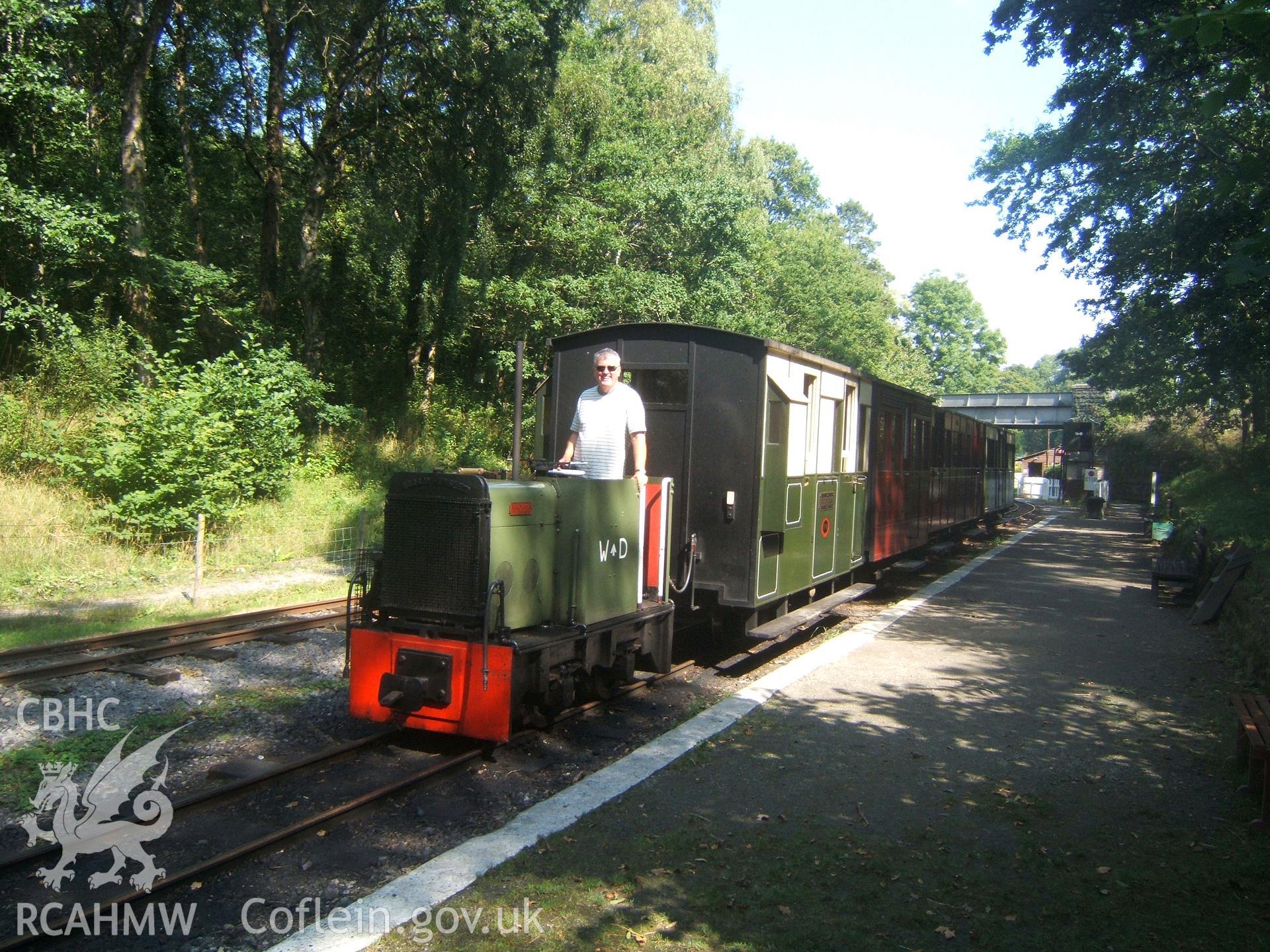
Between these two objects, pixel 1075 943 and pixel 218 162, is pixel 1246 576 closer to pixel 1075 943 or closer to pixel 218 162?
pixel 1075 943

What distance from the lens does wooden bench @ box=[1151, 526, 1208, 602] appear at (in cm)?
1278

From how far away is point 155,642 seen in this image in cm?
852

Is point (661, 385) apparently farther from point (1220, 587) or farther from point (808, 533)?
point (1220, 587)

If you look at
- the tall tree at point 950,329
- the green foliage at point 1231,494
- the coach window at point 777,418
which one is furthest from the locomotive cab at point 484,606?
the tall tree at point 950,329

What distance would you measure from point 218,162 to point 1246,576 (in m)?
22.1

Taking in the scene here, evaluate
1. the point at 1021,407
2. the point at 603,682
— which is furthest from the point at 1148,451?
the point at 603,682

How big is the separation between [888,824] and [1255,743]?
6.98 ft

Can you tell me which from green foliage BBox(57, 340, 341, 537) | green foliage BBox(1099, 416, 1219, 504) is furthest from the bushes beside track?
green foliage BBox(57, 340, 341, 537)

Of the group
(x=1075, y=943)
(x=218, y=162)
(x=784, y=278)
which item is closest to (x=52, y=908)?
(x=1075, y=943)

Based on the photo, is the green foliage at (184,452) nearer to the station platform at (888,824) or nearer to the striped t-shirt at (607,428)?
the striped t-shirt at (607,428)

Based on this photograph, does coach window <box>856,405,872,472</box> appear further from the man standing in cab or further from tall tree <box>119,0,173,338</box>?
tall tree <box>119,0,173,338</box>

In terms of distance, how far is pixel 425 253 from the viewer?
63.6 ft

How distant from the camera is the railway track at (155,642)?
7215 mm

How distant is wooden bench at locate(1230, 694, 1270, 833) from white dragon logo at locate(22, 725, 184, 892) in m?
5.46
